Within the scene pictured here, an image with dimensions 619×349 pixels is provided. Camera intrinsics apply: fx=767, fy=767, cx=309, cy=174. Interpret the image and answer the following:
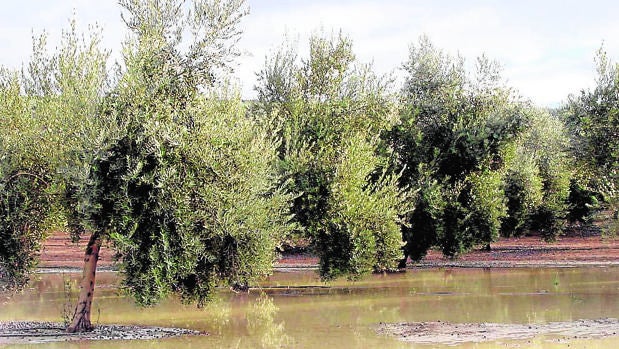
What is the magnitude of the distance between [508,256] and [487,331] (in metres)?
30.5

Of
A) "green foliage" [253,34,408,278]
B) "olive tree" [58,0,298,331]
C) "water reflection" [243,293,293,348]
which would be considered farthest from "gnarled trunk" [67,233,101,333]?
"green foliage" [253,34,408,278]

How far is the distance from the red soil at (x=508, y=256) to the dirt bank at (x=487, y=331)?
24323 millimetres

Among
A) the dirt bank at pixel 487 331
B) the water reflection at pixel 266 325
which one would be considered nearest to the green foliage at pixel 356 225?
the water reflection at pixel 266 325

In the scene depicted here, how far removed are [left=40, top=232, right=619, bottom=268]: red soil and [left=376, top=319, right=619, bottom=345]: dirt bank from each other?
24.3 meters

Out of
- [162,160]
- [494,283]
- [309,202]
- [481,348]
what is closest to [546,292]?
[494,283]

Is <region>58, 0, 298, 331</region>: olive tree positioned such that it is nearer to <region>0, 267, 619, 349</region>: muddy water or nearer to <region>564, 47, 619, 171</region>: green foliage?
<region>0, 267, 619, 349</region>: muddy water

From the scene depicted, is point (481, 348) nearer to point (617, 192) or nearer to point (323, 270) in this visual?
point (617, 192)

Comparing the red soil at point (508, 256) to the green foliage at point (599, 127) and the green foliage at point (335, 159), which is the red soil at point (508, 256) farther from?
the green foliage at point (599, 127)

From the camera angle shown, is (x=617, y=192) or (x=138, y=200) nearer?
(x=138, y=200)

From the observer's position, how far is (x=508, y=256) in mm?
52406

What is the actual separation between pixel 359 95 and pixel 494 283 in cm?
1181

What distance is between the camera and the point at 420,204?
1599 inches

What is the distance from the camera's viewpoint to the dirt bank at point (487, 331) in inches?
855

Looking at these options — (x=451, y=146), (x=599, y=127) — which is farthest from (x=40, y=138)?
(x=451, y=146)
